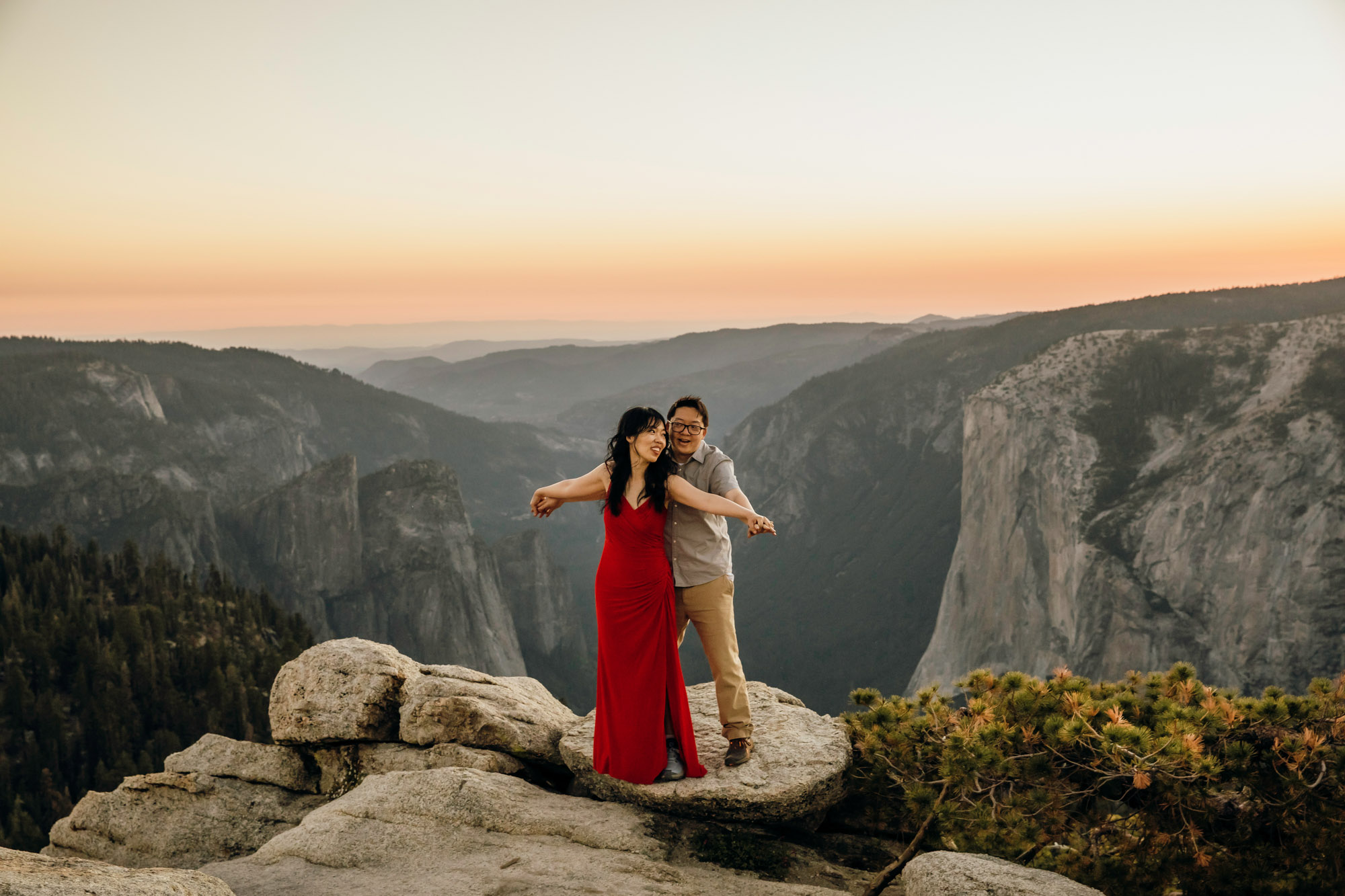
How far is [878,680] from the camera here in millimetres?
88188

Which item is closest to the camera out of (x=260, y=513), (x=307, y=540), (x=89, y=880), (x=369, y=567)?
(x=89, y=880)

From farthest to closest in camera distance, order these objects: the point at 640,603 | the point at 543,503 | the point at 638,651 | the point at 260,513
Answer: the point at 260,513 → the point at 543,503 → the point at 638,651 → the point at 640,603

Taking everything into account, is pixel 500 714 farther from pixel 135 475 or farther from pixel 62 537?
pixel 135 475

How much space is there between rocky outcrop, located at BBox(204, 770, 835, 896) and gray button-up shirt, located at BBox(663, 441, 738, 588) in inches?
102

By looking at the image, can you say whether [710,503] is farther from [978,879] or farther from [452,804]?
[452,804]

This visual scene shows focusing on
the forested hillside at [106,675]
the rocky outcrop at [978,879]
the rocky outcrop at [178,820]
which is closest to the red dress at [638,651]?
the rocky outcrop at [978,879]

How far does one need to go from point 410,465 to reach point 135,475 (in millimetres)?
29250

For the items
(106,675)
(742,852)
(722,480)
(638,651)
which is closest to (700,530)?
Answer: (722,480)

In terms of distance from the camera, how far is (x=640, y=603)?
8039mm

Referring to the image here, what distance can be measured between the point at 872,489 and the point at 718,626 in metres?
120

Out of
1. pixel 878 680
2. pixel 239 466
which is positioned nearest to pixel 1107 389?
pixel 878 680

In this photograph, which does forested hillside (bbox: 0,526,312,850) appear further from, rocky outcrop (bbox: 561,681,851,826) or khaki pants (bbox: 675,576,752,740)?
khaki pants (bbox: 675,576,752,740)

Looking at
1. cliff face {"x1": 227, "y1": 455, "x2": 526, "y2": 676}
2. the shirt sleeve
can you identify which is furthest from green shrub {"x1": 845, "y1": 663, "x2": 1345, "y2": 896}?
cliff face {"x1": 227, "y1": 455, "x2": 526, "y2": 676}

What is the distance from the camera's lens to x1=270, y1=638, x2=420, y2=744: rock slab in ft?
35.4
